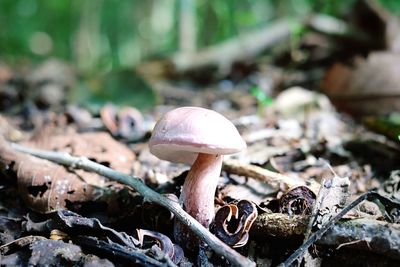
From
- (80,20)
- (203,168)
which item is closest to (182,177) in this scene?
(203,168)

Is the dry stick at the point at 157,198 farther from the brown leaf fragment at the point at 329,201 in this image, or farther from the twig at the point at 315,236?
the brown leaf fragment at the point at 329,201

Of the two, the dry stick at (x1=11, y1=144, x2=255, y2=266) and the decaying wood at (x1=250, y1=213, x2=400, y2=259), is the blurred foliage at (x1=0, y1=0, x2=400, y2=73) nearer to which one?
the dry stick at (x1=11, y1=144, x2=255, y2=266)

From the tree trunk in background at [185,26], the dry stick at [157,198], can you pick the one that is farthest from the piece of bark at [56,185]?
the tree trunk in background at [185,26]

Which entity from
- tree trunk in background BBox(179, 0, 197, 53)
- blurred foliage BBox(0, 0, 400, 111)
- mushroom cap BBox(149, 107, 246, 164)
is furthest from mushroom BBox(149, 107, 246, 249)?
tree trunk in background BBox(179, 0, 197, 53)

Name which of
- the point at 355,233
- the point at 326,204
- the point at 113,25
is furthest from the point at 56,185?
the point at 113,25

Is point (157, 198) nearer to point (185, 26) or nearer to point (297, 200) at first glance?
point (297, 200)
